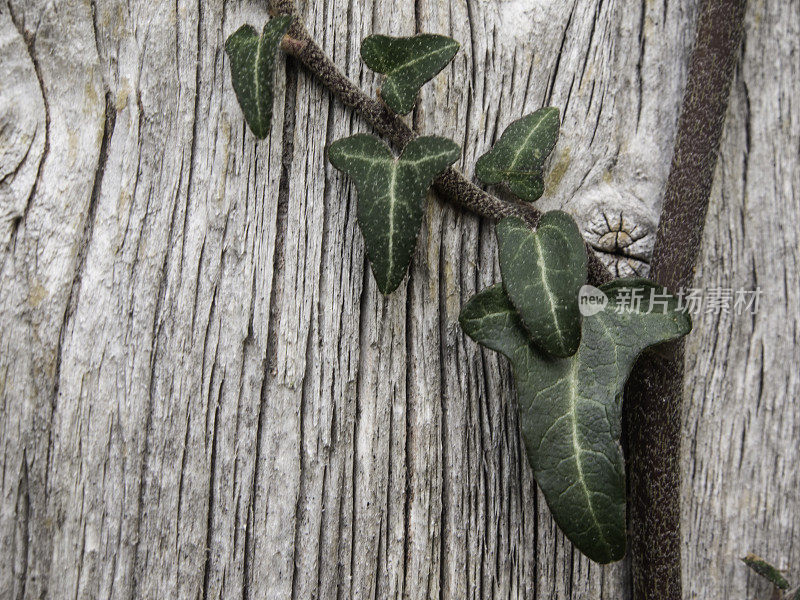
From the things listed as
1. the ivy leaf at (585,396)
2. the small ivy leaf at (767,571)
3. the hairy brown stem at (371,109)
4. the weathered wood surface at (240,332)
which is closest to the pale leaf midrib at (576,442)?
the ivy leaf at (585,396)

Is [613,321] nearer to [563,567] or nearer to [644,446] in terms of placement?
[644,446]

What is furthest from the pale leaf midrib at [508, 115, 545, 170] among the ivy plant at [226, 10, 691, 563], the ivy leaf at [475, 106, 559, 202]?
the ivy plant at [226, 10, 691, 563]

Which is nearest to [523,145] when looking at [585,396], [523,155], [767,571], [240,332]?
[523,155]

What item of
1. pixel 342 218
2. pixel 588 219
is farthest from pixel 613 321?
pixel 342 218

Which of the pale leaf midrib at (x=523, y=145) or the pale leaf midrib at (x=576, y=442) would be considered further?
the pale leaf midrib at (x=523, y=145)

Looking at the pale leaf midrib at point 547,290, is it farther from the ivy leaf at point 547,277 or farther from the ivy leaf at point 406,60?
Result: the ivy leaf at point 406,60

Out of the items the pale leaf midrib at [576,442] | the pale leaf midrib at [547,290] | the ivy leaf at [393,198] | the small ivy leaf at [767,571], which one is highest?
the ivy leaf at [393,198]

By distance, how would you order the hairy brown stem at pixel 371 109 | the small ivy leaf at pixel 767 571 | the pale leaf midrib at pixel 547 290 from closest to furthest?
1. the pale leaf midrib at pixel 547 290
2. the hairy brown stem at pixel 371 109
3. the small ivy leaf at pixel 767 571
